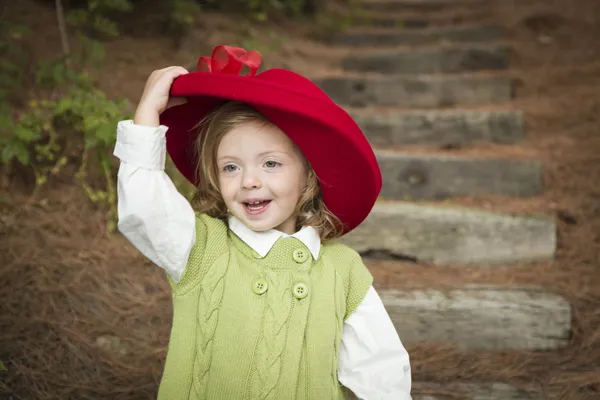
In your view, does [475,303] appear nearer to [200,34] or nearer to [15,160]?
[15,160]

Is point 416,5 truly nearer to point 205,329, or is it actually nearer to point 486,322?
point 486,322

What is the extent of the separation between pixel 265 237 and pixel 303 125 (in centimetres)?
36

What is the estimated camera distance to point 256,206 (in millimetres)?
1686

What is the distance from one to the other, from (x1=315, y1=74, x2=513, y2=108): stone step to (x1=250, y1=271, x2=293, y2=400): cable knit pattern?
135 inches

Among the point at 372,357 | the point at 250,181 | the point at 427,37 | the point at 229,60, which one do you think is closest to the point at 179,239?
the point at 250,181

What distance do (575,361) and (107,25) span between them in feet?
10.9

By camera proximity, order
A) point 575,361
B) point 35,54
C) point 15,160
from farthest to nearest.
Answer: point 35,54, point 15,160, point 575,361

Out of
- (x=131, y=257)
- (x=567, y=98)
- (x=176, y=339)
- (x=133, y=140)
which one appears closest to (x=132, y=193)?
(x=133, y=140)

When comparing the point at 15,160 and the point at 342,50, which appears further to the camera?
the point at 342,50

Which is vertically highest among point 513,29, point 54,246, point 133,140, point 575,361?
point 513,29

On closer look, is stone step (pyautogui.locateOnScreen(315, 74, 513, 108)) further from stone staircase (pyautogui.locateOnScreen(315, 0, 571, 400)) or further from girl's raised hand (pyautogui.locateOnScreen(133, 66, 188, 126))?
girl's raised hand (pyautogui.locateOnScreen(133, 66, 188, 126))

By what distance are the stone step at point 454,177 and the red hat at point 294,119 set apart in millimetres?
1946

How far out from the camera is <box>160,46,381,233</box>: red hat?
1.46 m

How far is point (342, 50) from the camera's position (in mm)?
6031
